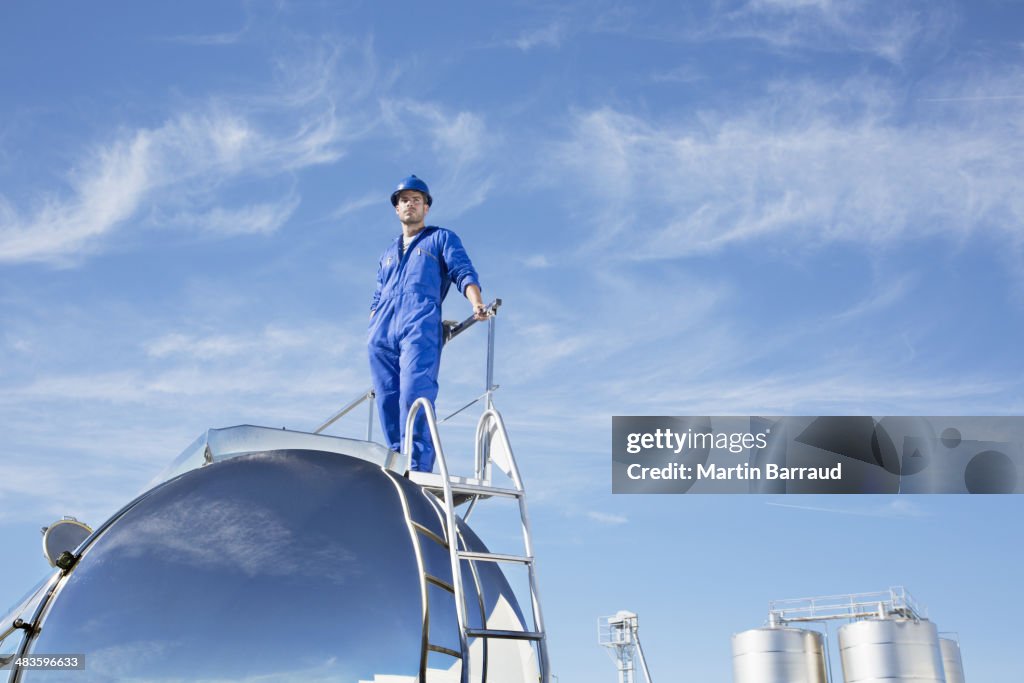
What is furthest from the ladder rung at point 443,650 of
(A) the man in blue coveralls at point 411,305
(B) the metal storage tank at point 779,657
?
(B) the metal storage tank at point 779,657

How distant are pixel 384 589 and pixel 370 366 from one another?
4.03 metres

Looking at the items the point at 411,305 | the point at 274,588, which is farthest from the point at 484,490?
the point at 411,305

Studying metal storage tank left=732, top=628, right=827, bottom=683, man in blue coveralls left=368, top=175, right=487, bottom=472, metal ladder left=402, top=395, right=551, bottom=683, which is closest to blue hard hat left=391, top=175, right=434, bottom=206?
man in blue coveralls left=368, top=175, right=487, bottom=472

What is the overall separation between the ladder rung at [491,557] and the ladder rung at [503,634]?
384mm

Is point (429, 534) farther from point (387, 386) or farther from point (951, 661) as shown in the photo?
point (951, 661)

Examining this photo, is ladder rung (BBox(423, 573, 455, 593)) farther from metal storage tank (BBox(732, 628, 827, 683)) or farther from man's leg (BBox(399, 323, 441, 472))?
metal storage tank (BBox(732, 628, 827, 683))

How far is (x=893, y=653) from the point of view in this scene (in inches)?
1067

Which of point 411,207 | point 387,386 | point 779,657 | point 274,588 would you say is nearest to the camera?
point 274,588

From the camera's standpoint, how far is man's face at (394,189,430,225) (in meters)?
9.26

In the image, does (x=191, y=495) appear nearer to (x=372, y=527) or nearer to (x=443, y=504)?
(x=372, y=527)

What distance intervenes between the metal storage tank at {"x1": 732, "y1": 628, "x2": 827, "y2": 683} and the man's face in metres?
22.7

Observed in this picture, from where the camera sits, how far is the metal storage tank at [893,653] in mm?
26844

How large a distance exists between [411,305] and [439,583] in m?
3.86

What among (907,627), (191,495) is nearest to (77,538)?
(191,495)
